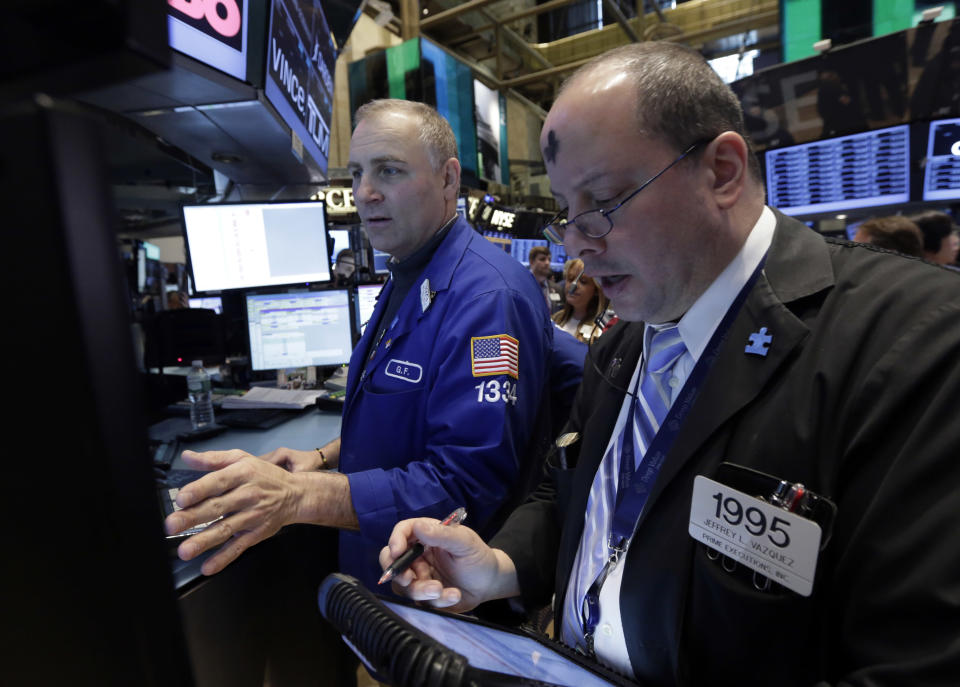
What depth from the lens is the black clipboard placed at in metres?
0.41

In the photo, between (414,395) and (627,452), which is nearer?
(627,452)

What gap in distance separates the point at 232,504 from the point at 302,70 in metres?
2.62

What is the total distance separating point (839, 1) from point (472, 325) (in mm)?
3471

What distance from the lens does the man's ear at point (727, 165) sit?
850 mm

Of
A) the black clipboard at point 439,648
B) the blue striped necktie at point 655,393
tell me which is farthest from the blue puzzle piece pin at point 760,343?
the black clipboard at point 439,648

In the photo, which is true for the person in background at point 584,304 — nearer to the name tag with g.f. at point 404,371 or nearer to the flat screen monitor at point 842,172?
the flat screen monitor at point 842,172

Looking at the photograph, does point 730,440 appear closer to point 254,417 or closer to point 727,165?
point 727,165

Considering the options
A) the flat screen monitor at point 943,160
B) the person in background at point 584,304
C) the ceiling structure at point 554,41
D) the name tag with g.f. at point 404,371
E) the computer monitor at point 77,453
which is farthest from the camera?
the ceiling structure at point 554,41

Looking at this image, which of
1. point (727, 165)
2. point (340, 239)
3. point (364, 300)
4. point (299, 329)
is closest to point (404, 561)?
point (727, 165)

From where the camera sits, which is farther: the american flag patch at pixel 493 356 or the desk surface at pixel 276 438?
the desk surface at pixel 276 438

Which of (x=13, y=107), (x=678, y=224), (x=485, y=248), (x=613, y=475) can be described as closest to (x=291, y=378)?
(x=485, y=248)

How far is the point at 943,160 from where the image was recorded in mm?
2691

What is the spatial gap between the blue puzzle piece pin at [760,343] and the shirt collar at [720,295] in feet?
0.29

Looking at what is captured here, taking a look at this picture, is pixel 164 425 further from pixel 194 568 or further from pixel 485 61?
pixel 485 61
